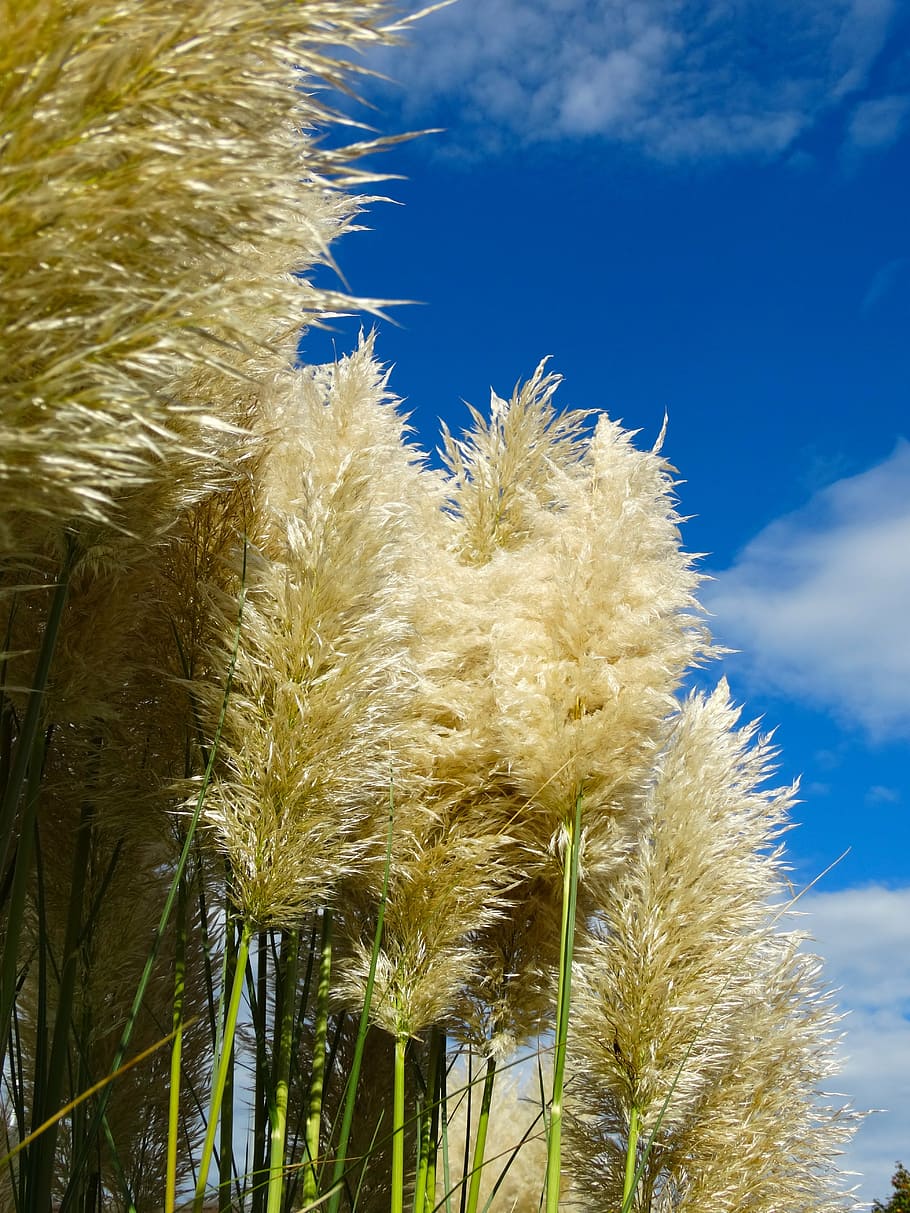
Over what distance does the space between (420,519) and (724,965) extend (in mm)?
1228

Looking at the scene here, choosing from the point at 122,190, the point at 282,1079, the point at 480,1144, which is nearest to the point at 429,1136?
the point at 480,1144

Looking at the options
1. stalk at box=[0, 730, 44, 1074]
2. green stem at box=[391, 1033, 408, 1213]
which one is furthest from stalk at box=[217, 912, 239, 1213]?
stalk at box=[0, 730, 44, 1074]

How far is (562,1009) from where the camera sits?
6.97ft

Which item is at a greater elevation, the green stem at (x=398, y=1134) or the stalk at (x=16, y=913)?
the stalk at (x=16, y=913)

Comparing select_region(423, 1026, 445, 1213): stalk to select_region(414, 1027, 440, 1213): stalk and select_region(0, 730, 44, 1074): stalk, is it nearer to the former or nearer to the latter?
select_region(414, 1027, 440, 1213): stalk

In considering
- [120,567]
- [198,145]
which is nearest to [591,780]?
[120,567]

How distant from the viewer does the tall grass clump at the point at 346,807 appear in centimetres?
186

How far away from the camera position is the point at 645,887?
243cm

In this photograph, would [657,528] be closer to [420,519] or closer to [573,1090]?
[420,519]

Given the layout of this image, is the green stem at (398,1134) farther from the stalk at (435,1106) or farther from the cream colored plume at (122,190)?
the cream colored plume at (122,190)

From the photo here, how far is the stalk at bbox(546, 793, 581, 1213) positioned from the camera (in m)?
2.12

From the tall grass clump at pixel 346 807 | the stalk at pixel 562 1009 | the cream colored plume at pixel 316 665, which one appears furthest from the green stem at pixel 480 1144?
the cream colored plume at pixel 316 665

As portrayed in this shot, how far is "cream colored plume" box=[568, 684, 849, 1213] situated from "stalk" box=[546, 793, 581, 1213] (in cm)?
19

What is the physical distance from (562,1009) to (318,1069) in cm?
Answer: 51
